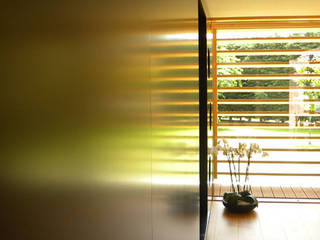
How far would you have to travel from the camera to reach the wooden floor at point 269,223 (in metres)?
3.94

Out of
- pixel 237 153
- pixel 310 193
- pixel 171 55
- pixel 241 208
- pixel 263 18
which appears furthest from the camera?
pixel 310 193

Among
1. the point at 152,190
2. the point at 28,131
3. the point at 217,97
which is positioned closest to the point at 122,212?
the point at 152,190

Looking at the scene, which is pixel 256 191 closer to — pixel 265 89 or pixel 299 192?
pixel 299 192

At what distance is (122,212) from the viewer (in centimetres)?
93

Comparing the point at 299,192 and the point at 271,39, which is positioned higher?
the point at 271,39

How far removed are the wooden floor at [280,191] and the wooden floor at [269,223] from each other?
25 centimetres

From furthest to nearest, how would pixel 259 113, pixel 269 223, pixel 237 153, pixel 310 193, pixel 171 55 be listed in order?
pixel 259 113
pixel 310 193
pixel 237 153
pixel 269 223
pixel 171 55

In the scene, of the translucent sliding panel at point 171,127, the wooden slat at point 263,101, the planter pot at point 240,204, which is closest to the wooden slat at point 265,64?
the wooden slat at point 263,101

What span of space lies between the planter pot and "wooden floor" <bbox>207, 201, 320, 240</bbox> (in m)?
0.07

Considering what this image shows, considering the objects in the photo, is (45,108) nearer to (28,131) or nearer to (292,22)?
(28,131)

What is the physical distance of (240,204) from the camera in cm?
469

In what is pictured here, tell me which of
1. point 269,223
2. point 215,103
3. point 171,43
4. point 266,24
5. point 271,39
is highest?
point 266,24

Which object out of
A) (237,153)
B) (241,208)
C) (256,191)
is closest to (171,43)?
(241,208)

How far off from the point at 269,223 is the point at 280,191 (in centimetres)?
120
